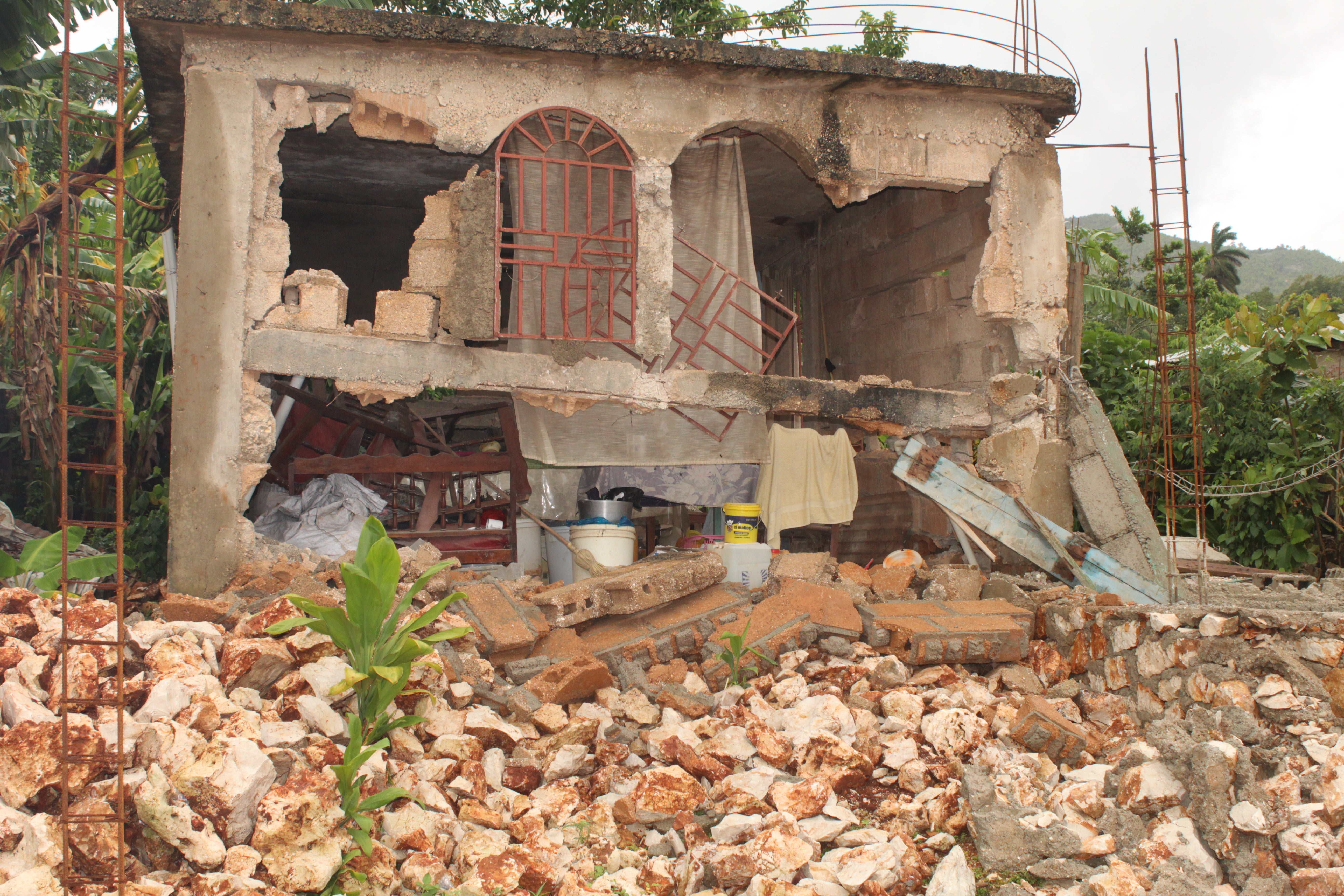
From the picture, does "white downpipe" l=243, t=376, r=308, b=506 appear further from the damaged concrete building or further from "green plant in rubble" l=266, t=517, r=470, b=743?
"green plant in rubble" l=266, t=517, r=470, b=743

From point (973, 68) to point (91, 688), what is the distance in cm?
777

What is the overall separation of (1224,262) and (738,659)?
4168 centimetres

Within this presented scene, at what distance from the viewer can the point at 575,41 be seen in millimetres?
7469

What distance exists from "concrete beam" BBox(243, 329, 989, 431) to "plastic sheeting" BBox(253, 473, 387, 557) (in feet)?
4.88

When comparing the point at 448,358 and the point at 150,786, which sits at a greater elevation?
the point at 448,358

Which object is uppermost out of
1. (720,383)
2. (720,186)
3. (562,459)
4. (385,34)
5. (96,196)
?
(96,196)

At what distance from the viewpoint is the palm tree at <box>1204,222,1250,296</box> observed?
39.1 m

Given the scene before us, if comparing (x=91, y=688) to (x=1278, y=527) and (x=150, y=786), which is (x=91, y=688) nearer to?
(x=150, y=786)

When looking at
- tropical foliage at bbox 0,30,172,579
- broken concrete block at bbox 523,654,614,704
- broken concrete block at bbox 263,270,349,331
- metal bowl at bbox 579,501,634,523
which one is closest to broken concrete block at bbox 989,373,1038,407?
metal bowl at bbox 579,501,634,523

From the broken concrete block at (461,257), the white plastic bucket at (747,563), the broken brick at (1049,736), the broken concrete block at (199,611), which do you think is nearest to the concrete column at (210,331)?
the broken concrete block at (199,611)

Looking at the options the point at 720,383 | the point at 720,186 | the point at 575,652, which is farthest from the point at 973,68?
the point at 575,652

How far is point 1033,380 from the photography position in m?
8.77

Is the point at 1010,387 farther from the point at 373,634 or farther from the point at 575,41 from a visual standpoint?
the point at 373,634

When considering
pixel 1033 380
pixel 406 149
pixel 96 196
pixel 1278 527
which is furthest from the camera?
pixel 96 196
